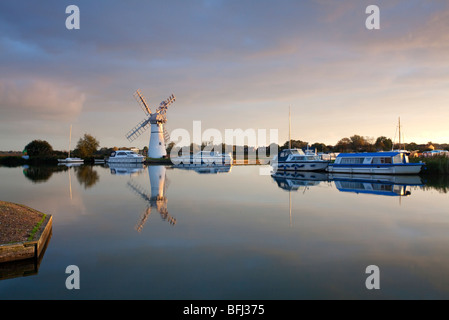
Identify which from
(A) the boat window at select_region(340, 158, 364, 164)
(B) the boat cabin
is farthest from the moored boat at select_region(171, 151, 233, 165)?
(B) the boat cabin

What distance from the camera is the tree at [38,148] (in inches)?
4232

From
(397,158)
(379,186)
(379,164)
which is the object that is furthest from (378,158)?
(379,186)

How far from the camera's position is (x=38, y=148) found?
10875 cm

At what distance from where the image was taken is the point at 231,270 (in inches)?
306

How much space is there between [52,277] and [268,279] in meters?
5.17

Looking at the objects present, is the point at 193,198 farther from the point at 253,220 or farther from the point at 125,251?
the point at 125,251

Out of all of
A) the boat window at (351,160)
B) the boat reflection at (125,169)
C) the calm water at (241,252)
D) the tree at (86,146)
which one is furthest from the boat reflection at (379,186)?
the tree at (86,146)

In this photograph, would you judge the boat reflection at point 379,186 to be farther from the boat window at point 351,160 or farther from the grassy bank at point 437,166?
the grassy bank at point 437,166

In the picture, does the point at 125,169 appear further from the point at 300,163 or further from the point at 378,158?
the point at 378,158

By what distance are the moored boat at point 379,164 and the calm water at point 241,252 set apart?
22.5 m

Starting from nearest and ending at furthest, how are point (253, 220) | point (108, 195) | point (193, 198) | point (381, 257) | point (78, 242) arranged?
point (381, 257)
point (78, 242)
point (253, 220)
point (193, 198)
point (108, 195)

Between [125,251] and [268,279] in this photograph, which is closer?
[268,279]

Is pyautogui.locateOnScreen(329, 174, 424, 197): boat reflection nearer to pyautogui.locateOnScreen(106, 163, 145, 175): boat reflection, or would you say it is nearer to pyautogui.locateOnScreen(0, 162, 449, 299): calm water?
pyautogui.locateOnScreen(0, 162, 449, 299): calm water

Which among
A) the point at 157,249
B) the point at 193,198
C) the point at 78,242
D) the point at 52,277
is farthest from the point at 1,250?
the point at 193,198
